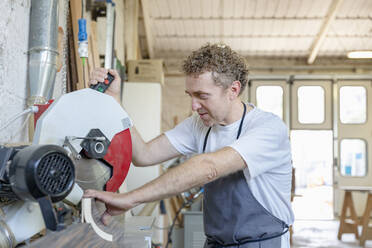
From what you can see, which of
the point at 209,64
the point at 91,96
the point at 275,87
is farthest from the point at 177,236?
the point at 275,87

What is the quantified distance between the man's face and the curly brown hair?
0.06 feet

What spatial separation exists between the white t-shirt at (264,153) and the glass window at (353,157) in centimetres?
615

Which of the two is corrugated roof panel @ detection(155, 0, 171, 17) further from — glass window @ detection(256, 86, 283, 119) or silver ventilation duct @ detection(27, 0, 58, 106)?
silver ventilation duct @ detection(27, 0, 58, 106)

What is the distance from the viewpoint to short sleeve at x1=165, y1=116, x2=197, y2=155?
5.06 ft

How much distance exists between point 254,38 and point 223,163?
637 cm

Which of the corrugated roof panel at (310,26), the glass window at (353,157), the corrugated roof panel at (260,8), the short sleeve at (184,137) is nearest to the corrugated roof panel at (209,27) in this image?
the corrugated roof panel at (260,8)

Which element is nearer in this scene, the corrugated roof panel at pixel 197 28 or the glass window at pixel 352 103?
the corrugated roof panel at pixel 197 28

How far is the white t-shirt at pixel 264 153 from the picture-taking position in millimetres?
1153

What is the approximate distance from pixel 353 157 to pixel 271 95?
6.03 ft

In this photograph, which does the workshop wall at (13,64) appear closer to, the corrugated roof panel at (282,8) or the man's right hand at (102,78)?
the man's right hand at (102,78)

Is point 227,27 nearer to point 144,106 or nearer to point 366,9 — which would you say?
point 366,9

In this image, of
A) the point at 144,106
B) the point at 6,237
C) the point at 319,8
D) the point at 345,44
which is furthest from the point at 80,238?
the point at 345,44

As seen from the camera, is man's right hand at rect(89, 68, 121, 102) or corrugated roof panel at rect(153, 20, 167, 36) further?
corrugated roof panel at rect(153, 20, 167, 36)

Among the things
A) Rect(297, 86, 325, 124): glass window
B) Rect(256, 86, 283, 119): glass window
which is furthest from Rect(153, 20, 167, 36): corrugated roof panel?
Rect(297, 86, 325, 124): glass window
